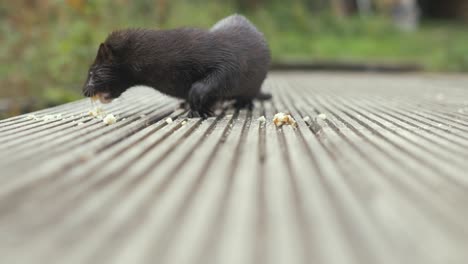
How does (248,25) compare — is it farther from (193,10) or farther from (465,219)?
(193,10)

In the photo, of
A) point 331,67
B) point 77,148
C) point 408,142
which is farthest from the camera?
point 331,67

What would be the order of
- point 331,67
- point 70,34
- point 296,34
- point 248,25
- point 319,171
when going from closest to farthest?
point 319,171 → point 248,25 → point 70,34 → point 331,67 → point 296,34

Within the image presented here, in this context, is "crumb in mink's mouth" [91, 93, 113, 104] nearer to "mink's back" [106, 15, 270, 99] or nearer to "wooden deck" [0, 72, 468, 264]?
"mink's back" [106, 15, 270, 99]

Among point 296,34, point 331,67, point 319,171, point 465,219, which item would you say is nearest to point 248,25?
point 319,171

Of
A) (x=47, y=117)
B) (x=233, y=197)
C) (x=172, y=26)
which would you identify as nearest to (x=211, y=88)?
(x=47, y=117)

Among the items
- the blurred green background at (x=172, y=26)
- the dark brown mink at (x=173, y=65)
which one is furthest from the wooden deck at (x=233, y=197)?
the blurred green background at (x=172, y=26)

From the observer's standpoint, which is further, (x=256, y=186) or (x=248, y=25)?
(x=248, y=25)

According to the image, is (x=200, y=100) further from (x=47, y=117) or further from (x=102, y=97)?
(x=47, y=117)

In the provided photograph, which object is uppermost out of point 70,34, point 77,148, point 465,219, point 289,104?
point 70,34
